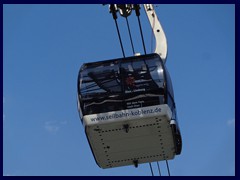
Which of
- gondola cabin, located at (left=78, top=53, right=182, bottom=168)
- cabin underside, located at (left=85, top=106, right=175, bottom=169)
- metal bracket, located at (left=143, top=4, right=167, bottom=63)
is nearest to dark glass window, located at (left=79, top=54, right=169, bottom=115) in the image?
gondola cabin, located at (left=78, top=53, right=182, bottom=168)

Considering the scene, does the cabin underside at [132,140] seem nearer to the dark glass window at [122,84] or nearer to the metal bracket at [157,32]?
the dark glass window at [122,84]

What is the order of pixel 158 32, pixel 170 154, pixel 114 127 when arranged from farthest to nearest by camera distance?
pixel 158 32, pixel 170 154, pixel 114 127

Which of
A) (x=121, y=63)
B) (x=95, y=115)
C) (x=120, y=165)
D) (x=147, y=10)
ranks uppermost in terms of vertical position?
(x=147, y=10)

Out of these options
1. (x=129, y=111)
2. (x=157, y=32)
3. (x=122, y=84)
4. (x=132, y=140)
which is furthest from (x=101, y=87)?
(x=157, y=32)

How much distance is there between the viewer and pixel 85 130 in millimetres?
8594

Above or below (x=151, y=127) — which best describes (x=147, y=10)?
above

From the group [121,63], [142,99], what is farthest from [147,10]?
[142,99]

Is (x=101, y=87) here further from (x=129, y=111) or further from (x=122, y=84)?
(x=129, y=111)

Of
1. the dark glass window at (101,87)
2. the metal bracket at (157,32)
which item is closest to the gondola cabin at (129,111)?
the dark glass window at (101,87)

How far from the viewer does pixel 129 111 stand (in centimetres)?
848

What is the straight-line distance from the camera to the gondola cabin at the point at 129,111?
8445mm

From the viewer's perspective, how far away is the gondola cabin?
8445 mm

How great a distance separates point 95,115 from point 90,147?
27.3 inches
